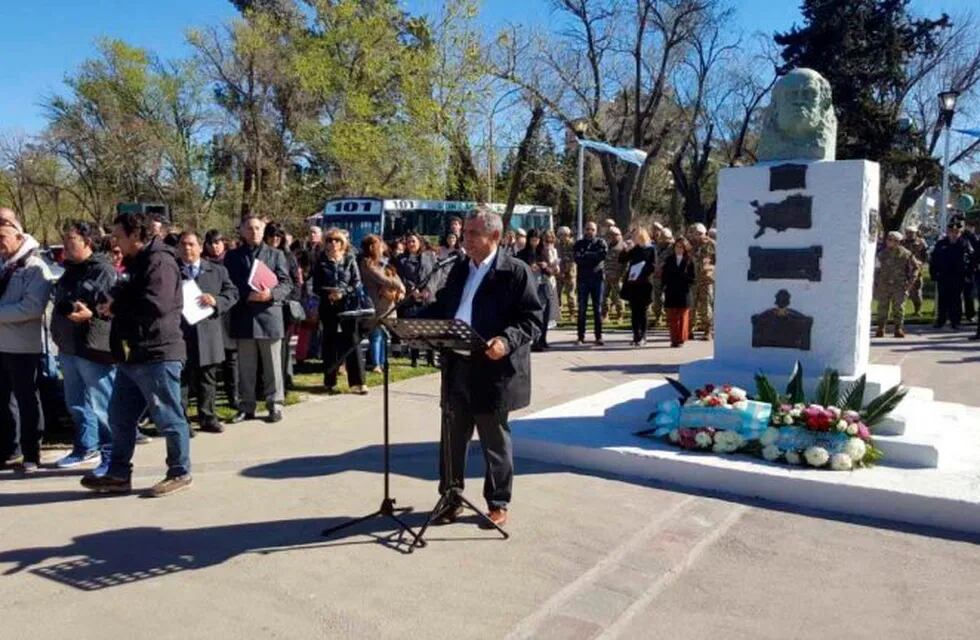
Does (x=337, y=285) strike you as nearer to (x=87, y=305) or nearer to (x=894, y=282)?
(x=87, y=305)

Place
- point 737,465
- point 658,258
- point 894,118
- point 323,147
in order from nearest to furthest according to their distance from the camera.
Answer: point 737,465
point 658,258
point 894,118
point 323,147

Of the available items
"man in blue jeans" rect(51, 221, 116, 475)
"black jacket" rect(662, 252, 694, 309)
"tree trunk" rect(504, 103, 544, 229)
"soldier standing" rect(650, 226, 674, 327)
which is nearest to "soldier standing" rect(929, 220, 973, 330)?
"soldier standing" rect(650, 226, 674, 327)

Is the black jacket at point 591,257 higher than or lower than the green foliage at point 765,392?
higher

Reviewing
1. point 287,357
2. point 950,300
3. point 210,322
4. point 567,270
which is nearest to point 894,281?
point 950,300

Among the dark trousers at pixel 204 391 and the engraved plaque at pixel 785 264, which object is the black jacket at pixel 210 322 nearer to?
the dark trousers at pixel 204 391

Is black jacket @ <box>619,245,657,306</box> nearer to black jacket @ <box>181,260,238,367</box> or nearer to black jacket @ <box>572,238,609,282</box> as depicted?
black jacket @ <box>572,238,609,282</box>

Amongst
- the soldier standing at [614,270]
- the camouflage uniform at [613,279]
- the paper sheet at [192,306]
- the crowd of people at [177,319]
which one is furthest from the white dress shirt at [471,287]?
the soldier standing at [614,270]

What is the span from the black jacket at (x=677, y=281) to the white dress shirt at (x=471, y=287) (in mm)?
7891

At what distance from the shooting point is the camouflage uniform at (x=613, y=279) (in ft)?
50.3

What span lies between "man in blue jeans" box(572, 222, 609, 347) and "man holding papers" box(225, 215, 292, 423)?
20.0 feet

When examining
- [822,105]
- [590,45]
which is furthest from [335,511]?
[590,45]

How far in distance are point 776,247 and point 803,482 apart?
2.12m

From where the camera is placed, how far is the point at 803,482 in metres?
5.14

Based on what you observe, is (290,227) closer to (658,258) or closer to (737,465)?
(658,258)
